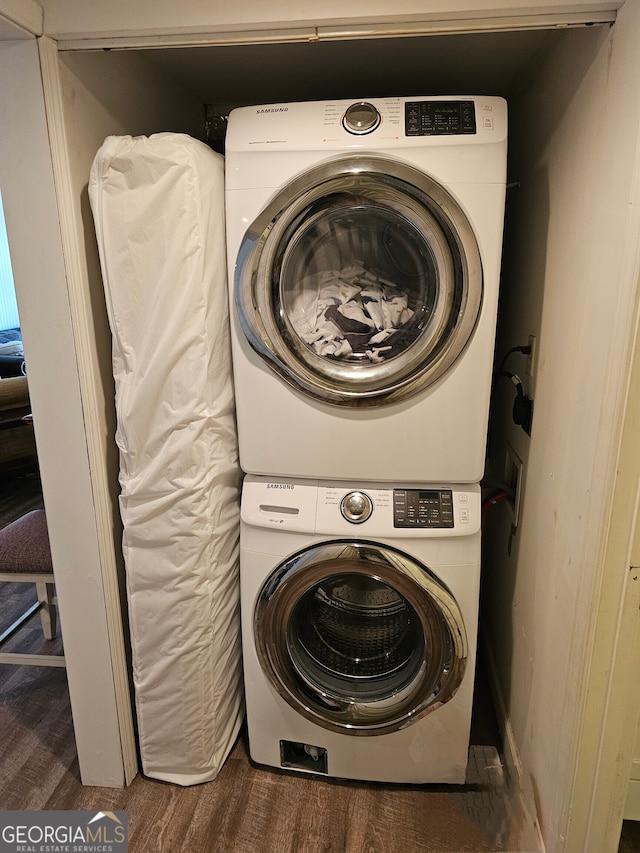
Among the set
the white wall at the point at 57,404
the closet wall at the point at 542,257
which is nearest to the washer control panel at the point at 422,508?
the closet wall at the point at 542,257

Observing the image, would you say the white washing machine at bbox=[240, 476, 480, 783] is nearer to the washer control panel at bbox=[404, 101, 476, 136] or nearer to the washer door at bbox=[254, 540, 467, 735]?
the washer door at bbox=[254, 540, 467, 735]

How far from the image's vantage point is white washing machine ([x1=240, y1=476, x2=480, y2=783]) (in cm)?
147

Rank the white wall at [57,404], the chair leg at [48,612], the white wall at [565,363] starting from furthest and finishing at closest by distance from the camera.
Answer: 1. the chair leg at [48,612]
2. the white wall at [57,404]
3. the white wall at [565,363]

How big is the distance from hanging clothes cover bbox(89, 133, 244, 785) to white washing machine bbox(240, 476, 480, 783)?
112mm

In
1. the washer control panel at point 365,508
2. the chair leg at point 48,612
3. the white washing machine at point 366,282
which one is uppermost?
the white washing machine at point 366,282

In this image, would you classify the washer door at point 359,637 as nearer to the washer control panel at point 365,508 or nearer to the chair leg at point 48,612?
the washer control panel at point 365,508

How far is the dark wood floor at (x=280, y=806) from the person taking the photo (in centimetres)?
148

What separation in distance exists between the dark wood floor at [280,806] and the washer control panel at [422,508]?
2.61ft

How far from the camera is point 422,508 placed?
4.84 ft

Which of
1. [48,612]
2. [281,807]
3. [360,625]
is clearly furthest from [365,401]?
[48,612]

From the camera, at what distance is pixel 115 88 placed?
1.49m

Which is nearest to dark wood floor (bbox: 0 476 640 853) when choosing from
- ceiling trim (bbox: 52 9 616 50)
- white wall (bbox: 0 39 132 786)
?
white wall (bbox: 0 39 132 786)

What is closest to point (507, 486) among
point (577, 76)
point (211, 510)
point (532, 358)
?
point (532, 358)

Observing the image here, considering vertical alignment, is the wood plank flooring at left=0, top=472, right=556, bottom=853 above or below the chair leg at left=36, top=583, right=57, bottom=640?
below
